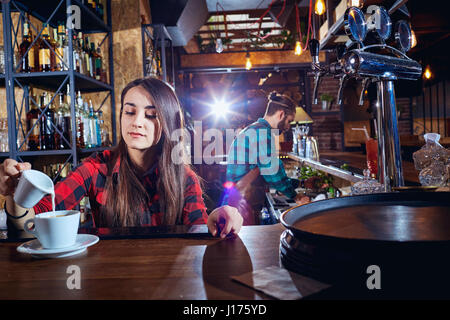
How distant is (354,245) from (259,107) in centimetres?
861

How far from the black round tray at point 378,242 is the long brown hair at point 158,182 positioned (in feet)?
3.02

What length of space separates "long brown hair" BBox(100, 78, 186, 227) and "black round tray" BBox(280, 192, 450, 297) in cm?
92

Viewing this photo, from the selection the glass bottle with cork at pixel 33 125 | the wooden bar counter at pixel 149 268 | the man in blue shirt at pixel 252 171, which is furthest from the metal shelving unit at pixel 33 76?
the wooden bar counter at pixel 149 268

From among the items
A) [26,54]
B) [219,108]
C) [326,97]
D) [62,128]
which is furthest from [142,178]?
[219,108]

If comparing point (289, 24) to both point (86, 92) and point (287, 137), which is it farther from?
point (86, 92)

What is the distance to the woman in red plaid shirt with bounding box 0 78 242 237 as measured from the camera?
1.52m

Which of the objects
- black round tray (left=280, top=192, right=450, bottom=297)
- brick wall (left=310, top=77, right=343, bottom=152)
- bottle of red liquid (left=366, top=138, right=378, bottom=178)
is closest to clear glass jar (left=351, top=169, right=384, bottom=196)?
black round tray (left=280, top=192, right=450, bottom=297)

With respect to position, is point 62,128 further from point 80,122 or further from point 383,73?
point 383,73

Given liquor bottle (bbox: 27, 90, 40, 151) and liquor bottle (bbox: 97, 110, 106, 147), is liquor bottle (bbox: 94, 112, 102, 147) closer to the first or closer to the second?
liquor bottle (bbox: 97, 110, 106, 147)

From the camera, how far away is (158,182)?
5.22 feet

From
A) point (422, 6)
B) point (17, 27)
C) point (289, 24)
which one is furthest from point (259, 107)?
point (17, 27)

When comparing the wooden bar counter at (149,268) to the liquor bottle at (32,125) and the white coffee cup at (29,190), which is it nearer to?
the white coffee cup at (29,190)

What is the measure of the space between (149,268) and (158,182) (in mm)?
973
